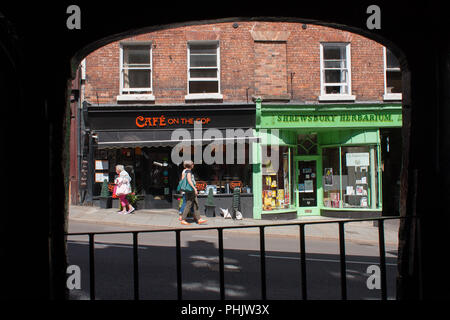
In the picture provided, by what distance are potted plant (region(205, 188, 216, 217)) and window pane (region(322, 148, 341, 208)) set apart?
4360 millimetres

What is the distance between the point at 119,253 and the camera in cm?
667

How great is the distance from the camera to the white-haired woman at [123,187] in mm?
12047

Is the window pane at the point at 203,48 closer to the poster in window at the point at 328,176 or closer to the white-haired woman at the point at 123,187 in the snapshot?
the white-haired woman at the point at 123,187

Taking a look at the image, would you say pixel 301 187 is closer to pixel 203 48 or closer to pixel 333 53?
pixel 333 53

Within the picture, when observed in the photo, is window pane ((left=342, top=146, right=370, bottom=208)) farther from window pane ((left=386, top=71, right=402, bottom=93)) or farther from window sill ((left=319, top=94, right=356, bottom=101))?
window pane ((left=386, top=71, right=402, bottom=93))

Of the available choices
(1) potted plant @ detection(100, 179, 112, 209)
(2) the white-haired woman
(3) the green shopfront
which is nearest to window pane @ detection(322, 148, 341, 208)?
(3) the green shopfront

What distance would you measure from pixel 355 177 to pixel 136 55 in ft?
30.7

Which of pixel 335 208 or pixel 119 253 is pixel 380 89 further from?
pixel 119 253

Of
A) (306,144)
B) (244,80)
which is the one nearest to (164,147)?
(244,80)

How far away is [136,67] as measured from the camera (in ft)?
42.5

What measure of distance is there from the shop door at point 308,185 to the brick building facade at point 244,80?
835 millimetres

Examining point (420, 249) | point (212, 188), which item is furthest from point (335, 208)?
point (420, 249)

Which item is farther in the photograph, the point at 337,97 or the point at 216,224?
the point at 337,97
